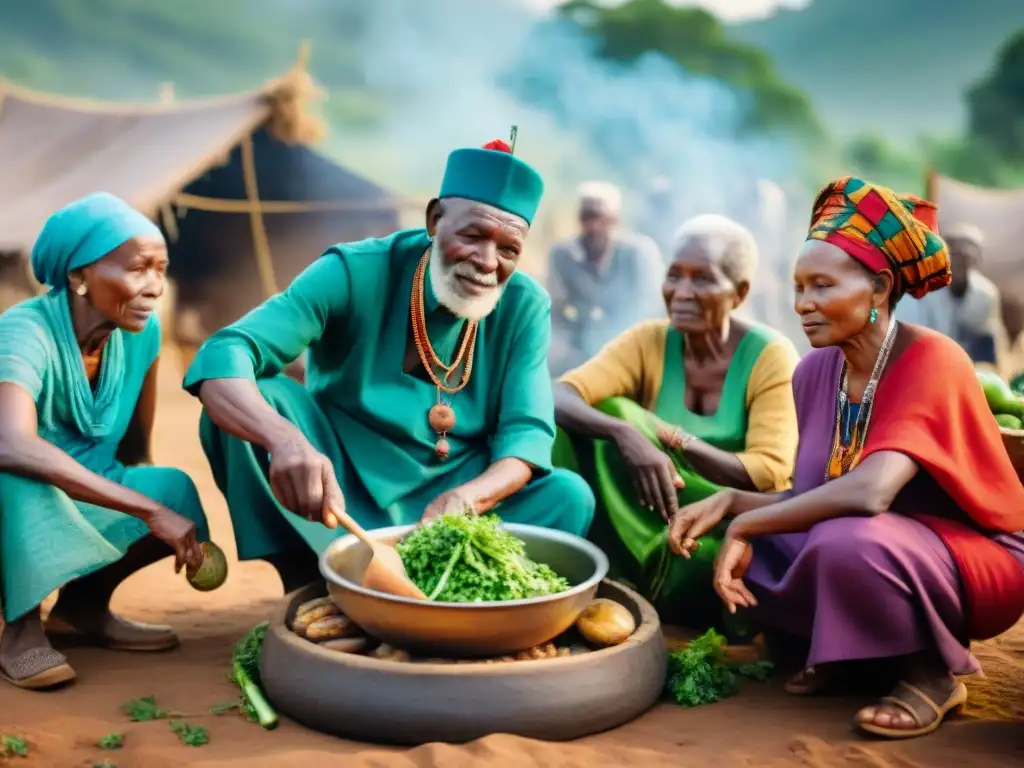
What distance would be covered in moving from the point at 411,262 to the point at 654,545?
54.4 inches

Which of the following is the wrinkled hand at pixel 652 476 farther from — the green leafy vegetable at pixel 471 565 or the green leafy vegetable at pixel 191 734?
the green leafy vegetable at pixel 191 734

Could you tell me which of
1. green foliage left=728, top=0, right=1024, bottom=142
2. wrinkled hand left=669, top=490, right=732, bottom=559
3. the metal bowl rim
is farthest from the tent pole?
green foliage left=728, top=0, right=1024, bottom=142

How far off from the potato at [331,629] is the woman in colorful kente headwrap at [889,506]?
1.04m

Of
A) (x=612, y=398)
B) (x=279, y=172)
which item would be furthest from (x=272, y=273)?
(x=612, y=398)

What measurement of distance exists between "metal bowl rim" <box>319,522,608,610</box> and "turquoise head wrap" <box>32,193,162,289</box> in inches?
49.3

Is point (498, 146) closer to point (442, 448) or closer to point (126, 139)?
point (442, 448)

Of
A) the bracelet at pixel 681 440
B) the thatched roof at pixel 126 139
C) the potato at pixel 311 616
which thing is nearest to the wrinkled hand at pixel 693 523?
the bracelet at pixel 681 440

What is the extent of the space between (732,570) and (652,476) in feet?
2.41

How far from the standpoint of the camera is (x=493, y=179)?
11.2ft

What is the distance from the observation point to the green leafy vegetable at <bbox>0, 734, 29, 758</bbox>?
9.03 ft

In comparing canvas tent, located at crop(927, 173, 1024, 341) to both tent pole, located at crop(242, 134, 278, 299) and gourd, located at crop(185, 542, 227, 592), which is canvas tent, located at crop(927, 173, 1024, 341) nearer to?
tent pole, located at crop(242, 134, 278, 299)

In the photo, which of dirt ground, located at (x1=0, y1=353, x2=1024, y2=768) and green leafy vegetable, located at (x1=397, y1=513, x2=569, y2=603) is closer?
dirt ground, located at (x1=0, y1=353, x2=1024, y2=768)

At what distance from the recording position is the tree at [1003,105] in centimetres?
2052

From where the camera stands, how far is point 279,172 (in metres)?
11.2
